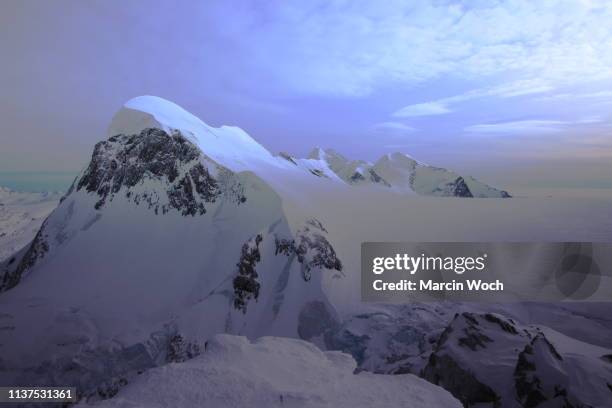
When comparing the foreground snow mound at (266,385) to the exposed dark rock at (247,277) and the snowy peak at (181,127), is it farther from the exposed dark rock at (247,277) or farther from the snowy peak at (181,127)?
the snowy peak at (181,127)

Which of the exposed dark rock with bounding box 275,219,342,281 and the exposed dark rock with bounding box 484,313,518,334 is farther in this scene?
the exposed dark rock with bounding box 275,219,342,281

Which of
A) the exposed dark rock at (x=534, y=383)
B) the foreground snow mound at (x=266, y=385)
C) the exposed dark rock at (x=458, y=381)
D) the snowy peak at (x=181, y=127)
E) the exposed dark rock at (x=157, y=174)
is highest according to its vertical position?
the snowy peak at (x=181, y=127)

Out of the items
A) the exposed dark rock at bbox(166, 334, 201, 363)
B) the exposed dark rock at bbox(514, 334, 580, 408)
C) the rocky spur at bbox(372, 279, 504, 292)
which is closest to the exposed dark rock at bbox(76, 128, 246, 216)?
the exposed dark rock at bbox(166, 334, 201, 363)

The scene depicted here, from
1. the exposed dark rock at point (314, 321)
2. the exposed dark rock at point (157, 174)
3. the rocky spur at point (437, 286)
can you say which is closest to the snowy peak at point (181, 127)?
the exposed dark rock at point (157, 174)

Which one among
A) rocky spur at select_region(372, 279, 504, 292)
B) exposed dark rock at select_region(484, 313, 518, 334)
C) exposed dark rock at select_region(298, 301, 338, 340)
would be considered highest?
exposed dark rock at select_region(484, 313, 518, 334)

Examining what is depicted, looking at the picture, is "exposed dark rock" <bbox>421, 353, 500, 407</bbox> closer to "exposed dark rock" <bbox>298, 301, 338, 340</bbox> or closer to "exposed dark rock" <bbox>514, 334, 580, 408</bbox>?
"exposed dark rock" <bbox>514, 334, 580, 408</bbox>

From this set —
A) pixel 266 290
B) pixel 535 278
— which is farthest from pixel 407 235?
pixel 266 290

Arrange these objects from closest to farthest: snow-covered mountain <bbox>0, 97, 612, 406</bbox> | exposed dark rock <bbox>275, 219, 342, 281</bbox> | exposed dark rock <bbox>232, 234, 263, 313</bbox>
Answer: snow-covered mountain <bbox>0, 97, 612, 406</bbox> → exposed dark rock <bbox>232, 234, 263, 313</bbox> → exposed dark rock <bbox>275, 219, 342, 281</bbox>
